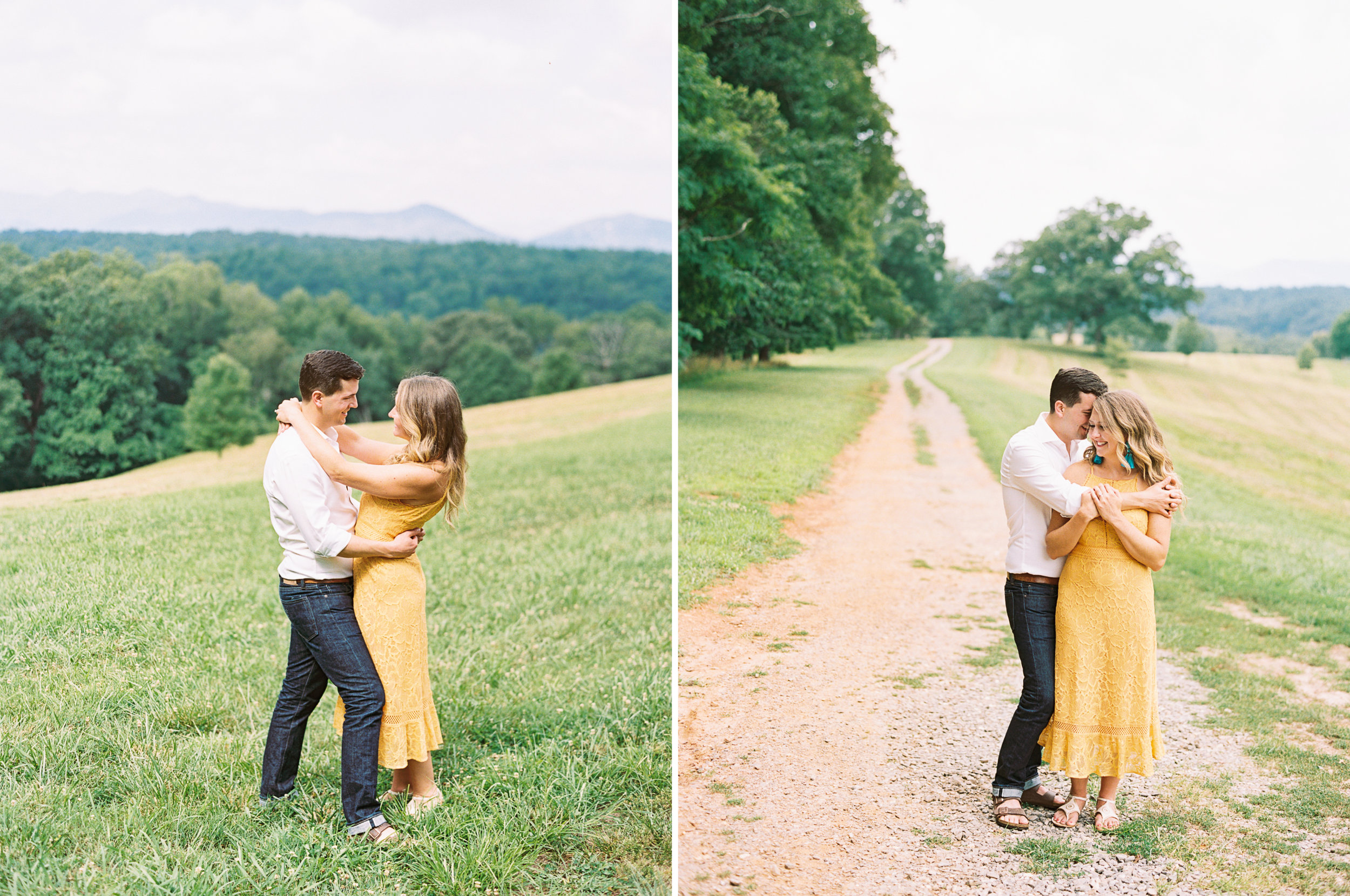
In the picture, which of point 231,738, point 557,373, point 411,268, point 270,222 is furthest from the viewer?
point 557,373

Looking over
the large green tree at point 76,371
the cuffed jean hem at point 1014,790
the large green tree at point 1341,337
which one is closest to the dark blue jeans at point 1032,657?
the cuffed jean hem at point 1014,790

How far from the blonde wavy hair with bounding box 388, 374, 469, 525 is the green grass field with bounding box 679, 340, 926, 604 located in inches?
170

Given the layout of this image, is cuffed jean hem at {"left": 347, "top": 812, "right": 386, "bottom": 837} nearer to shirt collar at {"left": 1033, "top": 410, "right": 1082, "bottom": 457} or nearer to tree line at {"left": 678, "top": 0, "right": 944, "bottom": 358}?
shirt collar at {"left": 1033, "top": 410, "right": 1082, "bottom": 457}

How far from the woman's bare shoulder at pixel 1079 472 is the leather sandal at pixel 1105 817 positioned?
54.0 inches

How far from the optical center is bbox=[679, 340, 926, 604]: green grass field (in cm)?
850

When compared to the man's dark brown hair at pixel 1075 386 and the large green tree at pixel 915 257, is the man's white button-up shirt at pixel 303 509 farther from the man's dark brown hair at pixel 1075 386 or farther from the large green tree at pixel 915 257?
the large green tree at pixel 915 257

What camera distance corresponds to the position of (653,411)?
65.7ft

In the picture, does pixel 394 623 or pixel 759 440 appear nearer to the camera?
pixel 394 623

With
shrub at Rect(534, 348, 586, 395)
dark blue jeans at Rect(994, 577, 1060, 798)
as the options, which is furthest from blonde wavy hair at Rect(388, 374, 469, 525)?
shrub at Rect(534, 348, 586, 395)

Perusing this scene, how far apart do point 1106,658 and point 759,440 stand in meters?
8.14

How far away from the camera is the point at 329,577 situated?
3270 millimetres

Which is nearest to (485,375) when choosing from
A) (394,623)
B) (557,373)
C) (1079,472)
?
(557,373)

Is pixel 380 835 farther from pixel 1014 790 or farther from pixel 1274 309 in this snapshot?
pixel 1274 309

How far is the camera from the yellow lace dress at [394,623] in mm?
3336
